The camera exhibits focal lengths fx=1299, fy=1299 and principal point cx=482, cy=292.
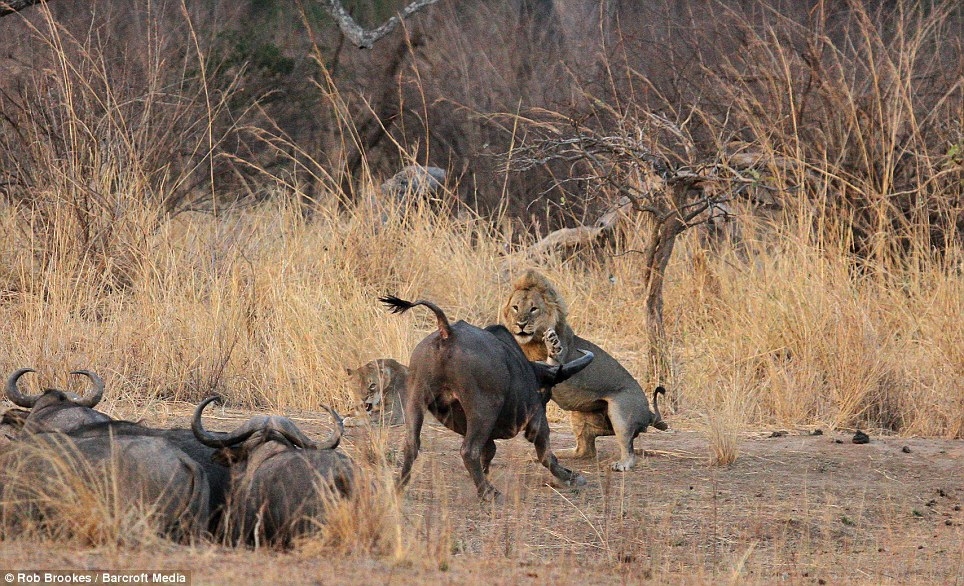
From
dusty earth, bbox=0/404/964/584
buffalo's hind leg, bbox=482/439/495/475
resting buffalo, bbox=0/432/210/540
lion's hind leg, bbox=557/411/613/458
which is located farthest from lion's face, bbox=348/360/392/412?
resting buffalo, bbox=0/432/210/540

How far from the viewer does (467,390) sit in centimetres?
568

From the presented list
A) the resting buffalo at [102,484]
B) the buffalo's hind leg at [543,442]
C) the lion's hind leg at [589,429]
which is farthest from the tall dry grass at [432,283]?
the resting buffalo at [102,484]

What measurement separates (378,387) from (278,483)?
341 cm

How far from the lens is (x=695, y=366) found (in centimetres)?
967

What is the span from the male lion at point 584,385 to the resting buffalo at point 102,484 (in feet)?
9.18

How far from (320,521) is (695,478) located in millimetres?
→ 2827

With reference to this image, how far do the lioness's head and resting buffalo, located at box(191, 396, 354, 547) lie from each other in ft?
7.45

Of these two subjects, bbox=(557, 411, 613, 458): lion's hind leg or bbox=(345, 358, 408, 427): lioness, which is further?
bbox=(345, 358, 408, 427): lioness

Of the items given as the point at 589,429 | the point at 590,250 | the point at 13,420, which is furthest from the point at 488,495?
the point at 590,250

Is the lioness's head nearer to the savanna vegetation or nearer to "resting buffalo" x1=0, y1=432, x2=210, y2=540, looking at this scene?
the savanna vegetation

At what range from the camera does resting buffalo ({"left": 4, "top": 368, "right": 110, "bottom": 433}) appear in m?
5.36

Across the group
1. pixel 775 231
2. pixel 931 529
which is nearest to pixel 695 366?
pixel 775 231

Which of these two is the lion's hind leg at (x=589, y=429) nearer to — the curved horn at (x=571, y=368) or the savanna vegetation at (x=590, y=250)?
the savanna vegetation at (x=590, y=250)

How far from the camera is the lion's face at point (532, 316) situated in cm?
721
